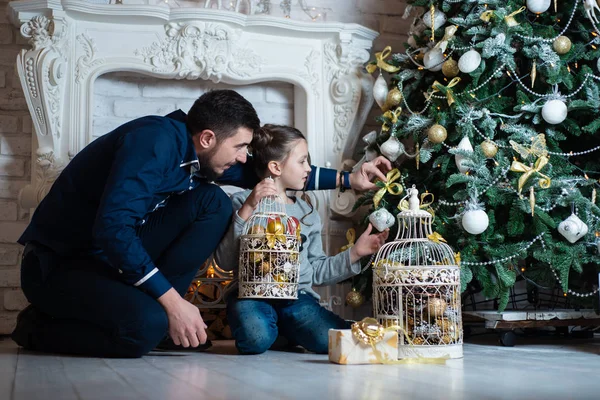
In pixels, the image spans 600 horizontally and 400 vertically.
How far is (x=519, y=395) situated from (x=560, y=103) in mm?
1273

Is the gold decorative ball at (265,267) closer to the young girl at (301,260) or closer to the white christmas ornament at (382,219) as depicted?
the young girl at (301,260)

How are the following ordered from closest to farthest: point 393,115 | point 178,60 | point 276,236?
1. point 276,236
2. point 393,115
3. point 178,60

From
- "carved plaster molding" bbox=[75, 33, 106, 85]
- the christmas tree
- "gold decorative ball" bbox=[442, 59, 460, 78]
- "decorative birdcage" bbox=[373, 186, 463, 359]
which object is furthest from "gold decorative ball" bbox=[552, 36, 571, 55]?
"carved plaster molding" bbox=[75, 33, 106, 85]

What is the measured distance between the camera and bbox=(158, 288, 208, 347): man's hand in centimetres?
189

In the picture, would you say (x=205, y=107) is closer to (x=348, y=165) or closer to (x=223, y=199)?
(x=223, y=199)

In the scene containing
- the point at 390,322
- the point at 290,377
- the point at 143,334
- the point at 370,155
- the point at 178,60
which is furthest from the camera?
the point at 178,60

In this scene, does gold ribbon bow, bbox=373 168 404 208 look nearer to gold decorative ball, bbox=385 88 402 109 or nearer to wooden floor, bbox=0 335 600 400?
gold decorative ball, bbox=385 88 402 109

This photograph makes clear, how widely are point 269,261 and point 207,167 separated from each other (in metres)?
0.33

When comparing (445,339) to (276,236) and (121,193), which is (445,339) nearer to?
(276,236)

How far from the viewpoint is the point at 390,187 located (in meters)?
2.53

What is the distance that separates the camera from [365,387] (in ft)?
4.71

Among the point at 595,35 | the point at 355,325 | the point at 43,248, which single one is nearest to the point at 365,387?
the point at 355,325

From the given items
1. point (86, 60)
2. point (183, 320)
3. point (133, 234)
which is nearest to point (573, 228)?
point (183, 320)

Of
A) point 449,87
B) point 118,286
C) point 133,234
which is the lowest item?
point 118,286
